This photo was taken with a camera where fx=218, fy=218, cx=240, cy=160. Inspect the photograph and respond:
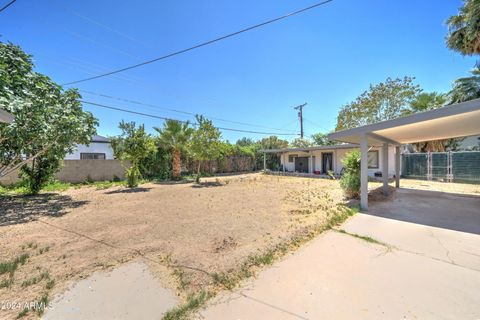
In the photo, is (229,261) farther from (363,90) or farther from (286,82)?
(363,90)

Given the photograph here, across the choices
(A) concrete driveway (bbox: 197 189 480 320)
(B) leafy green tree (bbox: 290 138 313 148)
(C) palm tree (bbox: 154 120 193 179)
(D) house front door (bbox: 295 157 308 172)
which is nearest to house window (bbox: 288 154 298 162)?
(D) house front door (bbox: 295 157 308 172)

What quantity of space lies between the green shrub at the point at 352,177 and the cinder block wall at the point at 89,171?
14133 mm

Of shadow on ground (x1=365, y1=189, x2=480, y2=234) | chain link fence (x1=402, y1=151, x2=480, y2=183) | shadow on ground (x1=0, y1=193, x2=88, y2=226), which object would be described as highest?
→ chain link fence (x1=402, y1=151, x2=480, y2=183)

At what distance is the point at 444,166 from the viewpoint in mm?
13906

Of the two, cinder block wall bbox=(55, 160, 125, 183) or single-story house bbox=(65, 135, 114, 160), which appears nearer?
cinder block wall bbox=(55, 160, 125, 183)

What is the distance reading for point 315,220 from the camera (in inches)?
217

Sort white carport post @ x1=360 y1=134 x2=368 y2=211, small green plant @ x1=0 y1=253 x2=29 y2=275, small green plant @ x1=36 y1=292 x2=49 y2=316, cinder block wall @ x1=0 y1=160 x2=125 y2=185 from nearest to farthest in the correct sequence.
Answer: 1. small green plant @ x1=36 y1=292 x2=49 y2=316
2. small green plant @ x1=0 y1=253 x2=29 y2=275
3. white carport post @ x1=360 y1=134 x2=368 y2=211
4. cinder block wall @ x1=0 y1=160 x2=125 y2=185

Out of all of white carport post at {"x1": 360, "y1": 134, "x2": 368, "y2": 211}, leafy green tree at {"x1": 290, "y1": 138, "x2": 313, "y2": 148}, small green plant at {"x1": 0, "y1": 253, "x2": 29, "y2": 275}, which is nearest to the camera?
small green plant at {"x1": 0, "y1": 253, "x2": 29, "y2": 275}

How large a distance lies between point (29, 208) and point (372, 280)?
9.97m

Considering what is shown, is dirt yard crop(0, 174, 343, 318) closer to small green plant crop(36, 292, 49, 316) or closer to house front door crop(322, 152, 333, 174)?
small green plant crop(36, 292, 49, 316)

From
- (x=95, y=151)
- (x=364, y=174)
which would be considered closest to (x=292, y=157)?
(x=364, y=174)

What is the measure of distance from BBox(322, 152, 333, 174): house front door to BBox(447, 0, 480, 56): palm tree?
10.7 metres

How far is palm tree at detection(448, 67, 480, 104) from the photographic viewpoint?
14.1m

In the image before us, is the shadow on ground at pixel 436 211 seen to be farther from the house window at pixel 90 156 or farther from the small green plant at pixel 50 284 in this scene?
the house window at pixel 90 156
